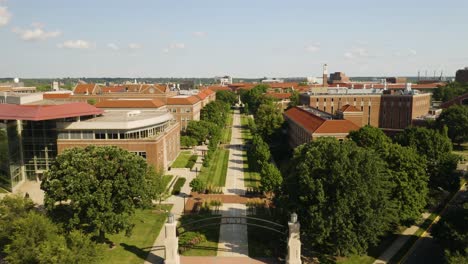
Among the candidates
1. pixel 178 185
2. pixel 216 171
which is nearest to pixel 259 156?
pixel 216 171

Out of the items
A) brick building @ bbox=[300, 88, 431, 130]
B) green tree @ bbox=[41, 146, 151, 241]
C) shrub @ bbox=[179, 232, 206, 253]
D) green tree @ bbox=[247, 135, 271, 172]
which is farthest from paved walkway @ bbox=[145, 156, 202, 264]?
brick building @ bbox=[300, 88, 431, 130]

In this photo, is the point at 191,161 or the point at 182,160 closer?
the point at 191,161

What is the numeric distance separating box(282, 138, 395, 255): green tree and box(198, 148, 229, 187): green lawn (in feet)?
80.3

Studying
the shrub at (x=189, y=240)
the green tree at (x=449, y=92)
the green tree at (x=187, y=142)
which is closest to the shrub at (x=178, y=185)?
the shrub at (x=189, y=240)

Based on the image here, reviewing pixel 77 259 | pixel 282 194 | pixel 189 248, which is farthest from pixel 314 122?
pixel 77 259

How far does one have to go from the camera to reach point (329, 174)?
29.4 meters

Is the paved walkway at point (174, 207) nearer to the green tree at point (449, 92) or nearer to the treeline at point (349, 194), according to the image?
the treeline at point (349, 194)

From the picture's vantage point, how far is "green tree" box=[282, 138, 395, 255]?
28.0 meters

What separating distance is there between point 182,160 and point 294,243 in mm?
41882

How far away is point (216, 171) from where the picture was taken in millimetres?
60406

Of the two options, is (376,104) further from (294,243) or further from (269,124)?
(294,243)

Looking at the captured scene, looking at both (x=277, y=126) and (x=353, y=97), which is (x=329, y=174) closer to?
(x=277, y=126)

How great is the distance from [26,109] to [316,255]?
41086 millimetres

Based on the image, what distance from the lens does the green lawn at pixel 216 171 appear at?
54603mm
